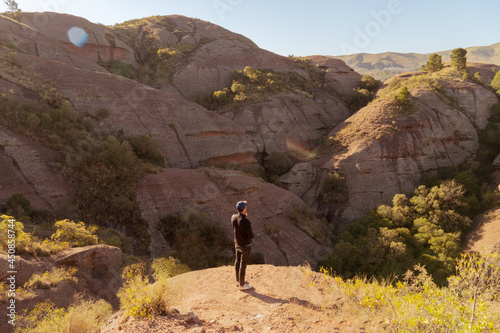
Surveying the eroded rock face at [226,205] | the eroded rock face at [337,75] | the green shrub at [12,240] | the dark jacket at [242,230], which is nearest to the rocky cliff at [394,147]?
the eroded rock face at [226,205]

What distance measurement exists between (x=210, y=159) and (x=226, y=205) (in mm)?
7892

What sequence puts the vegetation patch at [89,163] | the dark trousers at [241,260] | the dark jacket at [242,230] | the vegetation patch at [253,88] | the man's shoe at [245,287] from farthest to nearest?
1. the vegetation patch at [253,88]
2. the vegetation patch at [89,163]
3. the man's shoe at [245,287]
4. the dark trousers at [241,260]
5. the dark jacket at [242,230]

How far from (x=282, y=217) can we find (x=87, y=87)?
1992 centimetres

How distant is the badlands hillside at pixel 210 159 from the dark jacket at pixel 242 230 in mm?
1450

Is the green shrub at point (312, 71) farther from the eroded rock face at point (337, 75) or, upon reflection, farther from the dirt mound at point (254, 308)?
the dirt mound at point (254, 308)

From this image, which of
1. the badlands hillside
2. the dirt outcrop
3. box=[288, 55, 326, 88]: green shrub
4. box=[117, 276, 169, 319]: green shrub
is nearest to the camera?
box=[117, 276, 169, 319]: green shrub

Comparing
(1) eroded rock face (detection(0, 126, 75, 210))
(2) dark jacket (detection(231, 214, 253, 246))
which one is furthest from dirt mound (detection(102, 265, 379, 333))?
(1) eroded rock face (detection(0, 126, 75, 210))

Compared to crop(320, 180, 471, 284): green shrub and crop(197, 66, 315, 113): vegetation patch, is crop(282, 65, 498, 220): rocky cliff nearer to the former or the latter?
crop(320, 180, 471, 284): green shrub

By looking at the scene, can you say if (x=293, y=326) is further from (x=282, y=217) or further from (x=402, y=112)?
(x=402, y=112)

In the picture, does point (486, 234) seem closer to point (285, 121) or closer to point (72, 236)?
point (285, 121)

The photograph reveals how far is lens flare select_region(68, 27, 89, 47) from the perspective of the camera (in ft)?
123

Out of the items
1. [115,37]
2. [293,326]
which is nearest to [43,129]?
[293,326]

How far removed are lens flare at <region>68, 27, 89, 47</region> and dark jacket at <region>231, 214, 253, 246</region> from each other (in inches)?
1671

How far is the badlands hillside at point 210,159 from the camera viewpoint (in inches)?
302
